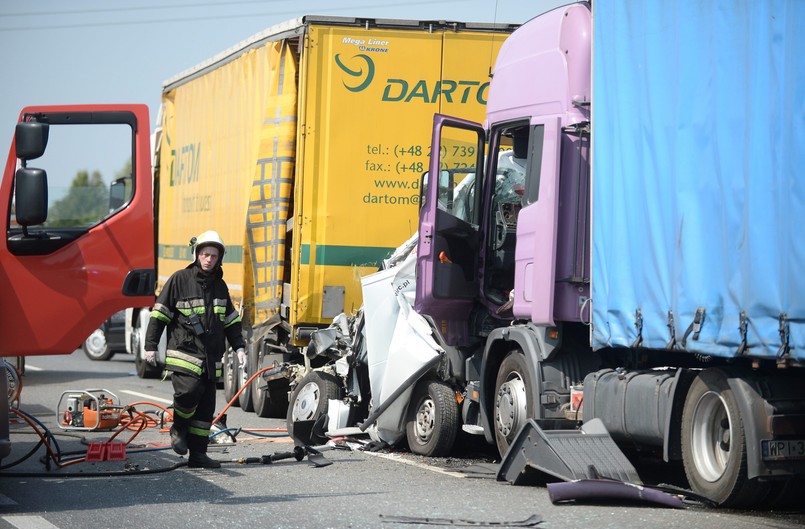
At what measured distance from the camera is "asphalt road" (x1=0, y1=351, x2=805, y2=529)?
795 centimetres

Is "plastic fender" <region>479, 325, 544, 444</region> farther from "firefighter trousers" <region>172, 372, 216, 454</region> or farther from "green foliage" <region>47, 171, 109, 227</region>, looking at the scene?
"green foliage" <region>47, 171, 109, 227</region>

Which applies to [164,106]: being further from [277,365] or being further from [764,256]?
[764,256]

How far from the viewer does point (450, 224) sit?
38.2ft

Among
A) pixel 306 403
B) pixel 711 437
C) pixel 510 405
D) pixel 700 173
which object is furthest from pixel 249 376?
pixel 700 173

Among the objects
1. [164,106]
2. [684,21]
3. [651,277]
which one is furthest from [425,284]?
[164,106]

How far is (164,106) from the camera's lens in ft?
70.0

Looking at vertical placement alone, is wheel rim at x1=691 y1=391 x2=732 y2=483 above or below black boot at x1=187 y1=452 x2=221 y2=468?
above

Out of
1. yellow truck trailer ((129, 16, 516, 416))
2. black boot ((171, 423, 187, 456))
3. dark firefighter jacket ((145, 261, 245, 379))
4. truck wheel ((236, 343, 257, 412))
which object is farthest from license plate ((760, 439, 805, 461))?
truck wheel ((236, 343, 257, 412))

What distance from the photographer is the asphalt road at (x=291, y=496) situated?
795cm

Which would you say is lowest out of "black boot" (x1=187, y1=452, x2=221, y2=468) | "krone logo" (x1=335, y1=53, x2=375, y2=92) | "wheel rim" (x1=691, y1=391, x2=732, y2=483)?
"black boot" (x1=187, y1=452, x2=221, y2=468)

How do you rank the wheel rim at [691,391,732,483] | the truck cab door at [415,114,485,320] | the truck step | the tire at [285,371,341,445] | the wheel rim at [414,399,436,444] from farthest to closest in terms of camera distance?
1. the tire at [285,371,341,445]
2. the wheel rim at [414,399,436,444]
3. the truck cab door at [415,114,485,320]
4. the truck step
5. the wheel rim at [691,391,732,483]

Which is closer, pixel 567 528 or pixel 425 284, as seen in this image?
pixel 567 528

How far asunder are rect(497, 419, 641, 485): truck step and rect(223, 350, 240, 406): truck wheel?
7859 millimetres

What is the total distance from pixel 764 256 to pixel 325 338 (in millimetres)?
6687
